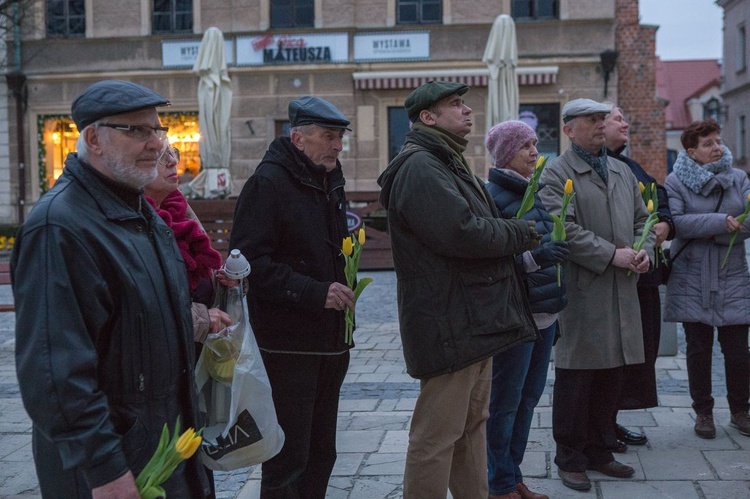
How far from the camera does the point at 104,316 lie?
2.35 m

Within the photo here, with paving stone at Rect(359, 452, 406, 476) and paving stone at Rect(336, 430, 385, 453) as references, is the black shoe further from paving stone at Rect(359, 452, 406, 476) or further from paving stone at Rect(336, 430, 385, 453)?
paving stone at Rect(336, 430, 385, 453)

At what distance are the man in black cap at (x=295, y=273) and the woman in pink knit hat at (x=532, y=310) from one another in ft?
2.97

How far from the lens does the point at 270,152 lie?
3.88 meters

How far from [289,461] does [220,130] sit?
13.5m

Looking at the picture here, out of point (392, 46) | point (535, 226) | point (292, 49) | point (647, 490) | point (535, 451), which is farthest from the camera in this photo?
point (292, 49)

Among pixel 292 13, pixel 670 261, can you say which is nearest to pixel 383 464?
pixel 670 261

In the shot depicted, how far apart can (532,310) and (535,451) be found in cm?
127

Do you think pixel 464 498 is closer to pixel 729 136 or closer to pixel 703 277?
pixel 703 277

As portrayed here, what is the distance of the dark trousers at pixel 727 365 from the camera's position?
18.4 feet

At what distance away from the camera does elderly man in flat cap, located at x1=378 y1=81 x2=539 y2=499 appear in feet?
11.9

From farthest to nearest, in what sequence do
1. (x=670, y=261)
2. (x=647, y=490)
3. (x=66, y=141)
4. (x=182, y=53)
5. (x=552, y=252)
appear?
1. (x=66, y=141)
2. (x=182, y=53)
3. (x=670, y=261)
4. (x=647, y=490)
5. (x=552, y=252)

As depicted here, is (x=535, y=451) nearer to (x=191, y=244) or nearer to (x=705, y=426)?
(x=705, y=426)

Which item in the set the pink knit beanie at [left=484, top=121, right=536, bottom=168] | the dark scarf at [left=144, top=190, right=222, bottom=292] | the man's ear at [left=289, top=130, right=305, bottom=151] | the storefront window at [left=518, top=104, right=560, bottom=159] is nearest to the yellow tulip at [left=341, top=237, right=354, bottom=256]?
the man's ear at [left=289, top=130, right=305, bottom=151]

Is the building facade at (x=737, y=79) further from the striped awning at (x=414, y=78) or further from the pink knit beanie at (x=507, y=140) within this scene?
the pink knit beanie at (x=507, y=140)
